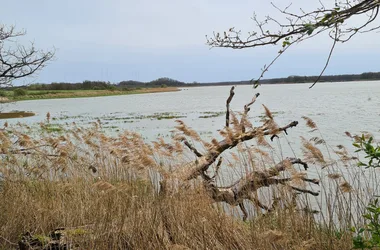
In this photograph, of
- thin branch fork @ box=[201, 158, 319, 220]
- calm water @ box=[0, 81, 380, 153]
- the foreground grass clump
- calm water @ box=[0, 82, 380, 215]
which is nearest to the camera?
the foreground grass clump

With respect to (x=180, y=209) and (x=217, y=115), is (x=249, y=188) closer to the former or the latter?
(x=180, y=209)

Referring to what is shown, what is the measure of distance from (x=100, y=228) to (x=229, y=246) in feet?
3.95

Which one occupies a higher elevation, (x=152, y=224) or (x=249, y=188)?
(x=249, y=188)

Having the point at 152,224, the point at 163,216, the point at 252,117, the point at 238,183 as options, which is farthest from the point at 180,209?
the point at 252,117

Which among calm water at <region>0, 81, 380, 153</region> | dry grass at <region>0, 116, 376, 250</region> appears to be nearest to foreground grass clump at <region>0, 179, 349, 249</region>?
dry grass at <region>0, 116, 376, 250</region>

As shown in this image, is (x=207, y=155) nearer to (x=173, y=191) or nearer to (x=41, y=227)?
(x=173, y=191)

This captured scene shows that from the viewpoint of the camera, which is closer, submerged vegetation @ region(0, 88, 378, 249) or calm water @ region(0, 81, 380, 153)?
submerged vegetation @ region(0, 88, 378, 249)

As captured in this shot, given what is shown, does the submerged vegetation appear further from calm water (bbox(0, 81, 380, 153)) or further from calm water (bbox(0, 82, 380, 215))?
calm water (bbox(0, 81, 380, 153))

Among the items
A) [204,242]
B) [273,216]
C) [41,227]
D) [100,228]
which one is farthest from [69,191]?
[273,216]

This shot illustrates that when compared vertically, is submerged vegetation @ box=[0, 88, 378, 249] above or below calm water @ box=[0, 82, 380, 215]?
above

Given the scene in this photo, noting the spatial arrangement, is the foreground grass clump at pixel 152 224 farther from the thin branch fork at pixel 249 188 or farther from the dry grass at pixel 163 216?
the thin branch fork at pixel 249 188

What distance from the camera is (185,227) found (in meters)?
3.54

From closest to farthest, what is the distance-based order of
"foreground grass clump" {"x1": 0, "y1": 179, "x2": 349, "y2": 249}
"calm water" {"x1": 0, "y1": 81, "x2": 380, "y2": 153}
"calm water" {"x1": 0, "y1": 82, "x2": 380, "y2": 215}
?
"foreground grass clump" {"x1": 0, "y1": 179, "x2": 349, "y2": 249} → "calm water" {"x1": 0, "y1": 82, "x2": 380, "y2": 215} → "calm water" {"x1": 0, "y1": 81, "x2": 380, "y2": 153}

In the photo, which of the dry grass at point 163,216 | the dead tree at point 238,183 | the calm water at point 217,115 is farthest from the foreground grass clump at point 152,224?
the calm water at point 217,115
